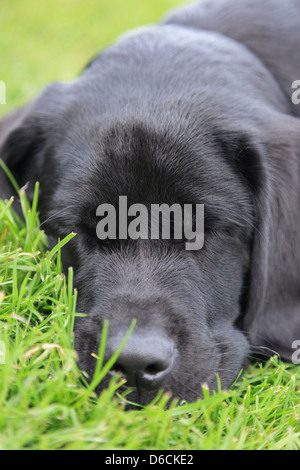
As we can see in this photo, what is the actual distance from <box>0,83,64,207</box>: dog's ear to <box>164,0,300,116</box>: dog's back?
0.93 meters

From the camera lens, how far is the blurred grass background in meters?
5.44

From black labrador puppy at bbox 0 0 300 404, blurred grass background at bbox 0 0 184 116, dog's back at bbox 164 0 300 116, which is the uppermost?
blurred grass background at bbox 0 0 184 116

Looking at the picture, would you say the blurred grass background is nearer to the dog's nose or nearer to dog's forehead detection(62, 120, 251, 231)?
dog's forehead detection(62, 120, 251, 231)

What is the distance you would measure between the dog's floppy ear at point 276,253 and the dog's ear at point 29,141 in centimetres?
94

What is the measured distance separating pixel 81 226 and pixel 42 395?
0.77 m

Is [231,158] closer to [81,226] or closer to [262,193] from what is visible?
[262,193]

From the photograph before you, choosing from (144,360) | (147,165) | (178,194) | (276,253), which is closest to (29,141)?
(147,165)

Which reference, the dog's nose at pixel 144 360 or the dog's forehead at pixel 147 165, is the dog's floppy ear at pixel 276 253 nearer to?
the dog's forehead at pixel 147 165

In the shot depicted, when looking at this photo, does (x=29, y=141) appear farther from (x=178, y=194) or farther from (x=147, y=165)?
(x=178, y=194)

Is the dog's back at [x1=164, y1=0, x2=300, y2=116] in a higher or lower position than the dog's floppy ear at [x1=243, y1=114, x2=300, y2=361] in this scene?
higher

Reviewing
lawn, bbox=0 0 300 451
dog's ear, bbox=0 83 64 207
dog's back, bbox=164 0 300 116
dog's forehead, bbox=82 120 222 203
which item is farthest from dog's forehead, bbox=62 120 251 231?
dog's back, bbox=164 0 300 116

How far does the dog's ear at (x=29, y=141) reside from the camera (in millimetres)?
2703

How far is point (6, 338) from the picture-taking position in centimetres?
191

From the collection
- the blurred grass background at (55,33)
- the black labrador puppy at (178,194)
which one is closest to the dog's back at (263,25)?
the black labrador puppy at (178,194)
